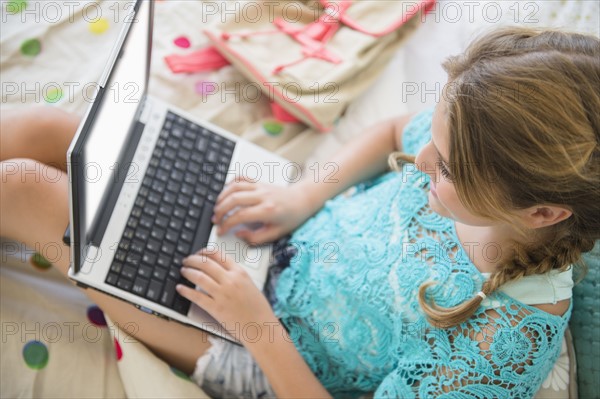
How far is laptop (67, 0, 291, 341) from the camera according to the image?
2.10 ft

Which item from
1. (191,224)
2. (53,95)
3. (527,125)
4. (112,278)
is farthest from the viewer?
(53,95)

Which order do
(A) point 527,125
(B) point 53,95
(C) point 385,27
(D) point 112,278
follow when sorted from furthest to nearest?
1. (C) point 385,27
2. (B) point 53,95
3. (D) point 112,278
4. (A) point 527,125

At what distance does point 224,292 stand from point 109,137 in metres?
0.24

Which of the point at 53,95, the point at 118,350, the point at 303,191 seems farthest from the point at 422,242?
the point at 53,95

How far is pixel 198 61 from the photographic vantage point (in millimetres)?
1012

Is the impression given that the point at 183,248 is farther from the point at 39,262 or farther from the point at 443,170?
the point at 443,170

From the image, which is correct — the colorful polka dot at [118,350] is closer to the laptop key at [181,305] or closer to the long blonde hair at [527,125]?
the laptop key at [181,305]

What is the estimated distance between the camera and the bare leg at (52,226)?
73 centimetres

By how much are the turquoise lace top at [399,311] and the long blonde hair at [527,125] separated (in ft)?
0.43

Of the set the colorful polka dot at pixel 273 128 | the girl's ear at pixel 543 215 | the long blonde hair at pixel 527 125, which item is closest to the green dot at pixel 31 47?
the colorful polka dot at pixel 273 128

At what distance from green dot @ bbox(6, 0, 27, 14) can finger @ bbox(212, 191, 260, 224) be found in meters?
0.55

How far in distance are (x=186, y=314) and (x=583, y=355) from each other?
536mm

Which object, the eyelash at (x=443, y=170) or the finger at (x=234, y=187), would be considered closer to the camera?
the eyelash at (x=443, y=170)

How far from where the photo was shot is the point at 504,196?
559 mm
